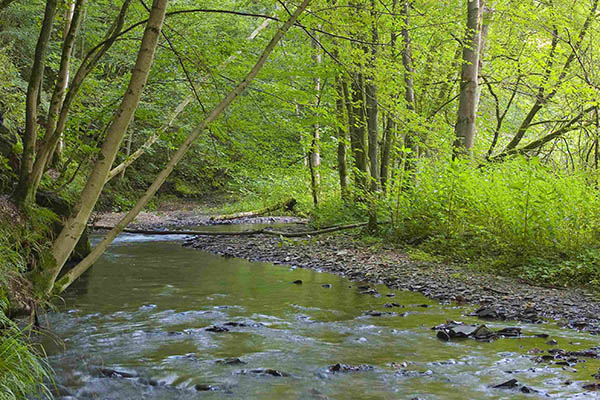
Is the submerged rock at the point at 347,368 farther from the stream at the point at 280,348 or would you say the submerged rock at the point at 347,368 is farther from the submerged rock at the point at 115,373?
the submerged rock at the point at 115,373

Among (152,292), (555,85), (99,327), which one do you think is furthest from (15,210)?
(555,85)

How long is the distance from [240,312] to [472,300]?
3002 millimetres

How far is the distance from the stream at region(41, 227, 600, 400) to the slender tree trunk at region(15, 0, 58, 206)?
1.52 m

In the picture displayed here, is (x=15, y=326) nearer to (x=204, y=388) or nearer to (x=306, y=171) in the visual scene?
(x=204, y=388)

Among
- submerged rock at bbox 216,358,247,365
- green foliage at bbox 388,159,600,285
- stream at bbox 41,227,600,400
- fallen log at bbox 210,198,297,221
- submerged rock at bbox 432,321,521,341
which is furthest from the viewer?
fallen log at bbox 210,198,297,221

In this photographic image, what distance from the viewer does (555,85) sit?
12523 millimetres

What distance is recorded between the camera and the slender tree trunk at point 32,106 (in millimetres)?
4723

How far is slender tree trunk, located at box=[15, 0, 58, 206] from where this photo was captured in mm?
4723

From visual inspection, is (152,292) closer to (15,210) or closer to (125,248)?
(15,210)

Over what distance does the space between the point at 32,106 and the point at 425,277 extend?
19.3 feet

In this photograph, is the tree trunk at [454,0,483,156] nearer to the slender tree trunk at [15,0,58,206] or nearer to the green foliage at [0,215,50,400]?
the slender tree trunk at [15,0,58,206]

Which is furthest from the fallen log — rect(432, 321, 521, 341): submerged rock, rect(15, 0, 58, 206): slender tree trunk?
rect(432, 321, 521, 341): submerged rock

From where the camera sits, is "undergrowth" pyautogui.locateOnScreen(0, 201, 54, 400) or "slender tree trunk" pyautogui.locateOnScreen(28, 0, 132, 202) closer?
"undergrowth" pyautogui.locateOnScreen(0, 201, 54, 400)

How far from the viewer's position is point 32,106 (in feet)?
16.0
